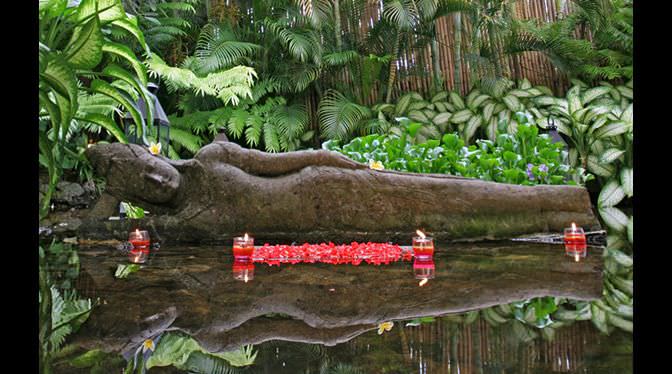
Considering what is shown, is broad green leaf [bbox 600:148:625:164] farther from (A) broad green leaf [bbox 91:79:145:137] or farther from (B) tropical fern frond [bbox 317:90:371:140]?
(A) broad green leaf [bbox 91:79:145:137]

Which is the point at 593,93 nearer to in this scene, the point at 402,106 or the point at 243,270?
the point at 402,106

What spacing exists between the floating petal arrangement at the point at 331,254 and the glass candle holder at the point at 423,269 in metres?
0.19

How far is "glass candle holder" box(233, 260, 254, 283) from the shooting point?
2.42 metres

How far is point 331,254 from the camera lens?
3150 millimetres

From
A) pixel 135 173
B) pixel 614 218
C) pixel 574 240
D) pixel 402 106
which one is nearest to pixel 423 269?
pixel 574 240

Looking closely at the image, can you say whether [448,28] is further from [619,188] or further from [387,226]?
[387,226]

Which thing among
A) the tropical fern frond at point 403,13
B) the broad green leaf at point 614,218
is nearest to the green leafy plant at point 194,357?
the broad green leaf at point 614,218

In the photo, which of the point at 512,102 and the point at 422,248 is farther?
Answer: the point at 512,102

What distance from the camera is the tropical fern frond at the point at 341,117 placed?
7617 millimetres

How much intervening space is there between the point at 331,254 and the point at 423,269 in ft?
2.34

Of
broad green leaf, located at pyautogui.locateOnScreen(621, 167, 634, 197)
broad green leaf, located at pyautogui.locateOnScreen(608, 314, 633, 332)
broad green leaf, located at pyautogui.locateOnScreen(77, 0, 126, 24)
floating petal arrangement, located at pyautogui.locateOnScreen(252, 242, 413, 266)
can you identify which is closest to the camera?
broad green leaf, located at pyautogui.locateOnScreen(608, 314, 633, 332)

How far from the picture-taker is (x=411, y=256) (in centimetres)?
313

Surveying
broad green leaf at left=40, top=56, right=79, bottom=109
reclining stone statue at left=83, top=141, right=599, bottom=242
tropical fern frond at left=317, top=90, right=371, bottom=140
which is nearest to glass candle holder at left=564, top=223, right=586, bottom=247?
reclining stone statue at left=83, top=141, right=599, bottom=242

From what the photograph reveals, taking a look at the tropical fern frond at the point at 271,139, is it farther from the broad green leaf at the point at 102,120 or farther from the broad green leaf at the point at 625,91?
the broad green leaf at the point at 625,91
